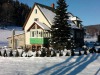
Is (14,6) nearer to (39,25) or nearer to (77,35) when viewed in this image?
(77,35)


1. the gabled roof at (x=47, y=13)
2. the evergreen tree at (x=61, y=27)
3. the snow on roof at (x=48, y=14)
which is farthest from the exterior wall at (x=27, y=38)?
the evergreen tree at (x=61, y=27)

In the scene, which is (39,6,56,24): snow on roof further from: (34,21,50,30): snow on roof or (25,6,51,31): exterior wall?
(34,21,50,30): snow on roof

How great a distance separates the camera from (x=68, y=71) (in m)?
18.5

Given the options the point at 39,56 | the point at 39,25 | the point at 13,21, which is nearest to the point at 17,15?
the point at 13,21

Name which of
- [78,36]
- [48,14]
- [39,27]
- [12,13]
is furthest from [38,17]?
[12,13]

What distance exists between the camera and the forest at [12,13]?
101812mm

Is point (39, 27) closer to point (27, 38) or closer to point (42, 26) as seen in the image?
point (42, 26)

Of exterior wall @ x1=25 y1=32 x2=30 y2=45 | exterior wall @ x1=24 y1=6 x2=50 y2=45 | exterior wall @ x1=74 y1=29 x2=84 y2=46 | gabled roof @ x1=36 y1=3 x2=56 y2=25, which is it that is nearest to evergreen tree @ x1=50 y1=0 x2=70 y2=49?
gabled roof @ x1=36 y1=3 x2=56 y2=25

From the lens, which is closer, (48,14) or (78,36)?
(48,14)

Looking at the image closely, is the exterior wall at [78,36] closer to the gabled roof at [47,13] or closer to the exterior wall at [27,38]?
the gabled roof at [47,13]

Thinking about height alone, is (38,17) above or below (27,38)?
above

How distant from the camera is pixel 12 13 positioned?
10425cm

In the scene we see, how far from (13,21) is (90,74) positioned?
8972 centimetres

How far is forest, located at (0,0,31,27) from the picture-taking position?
4008 inches
